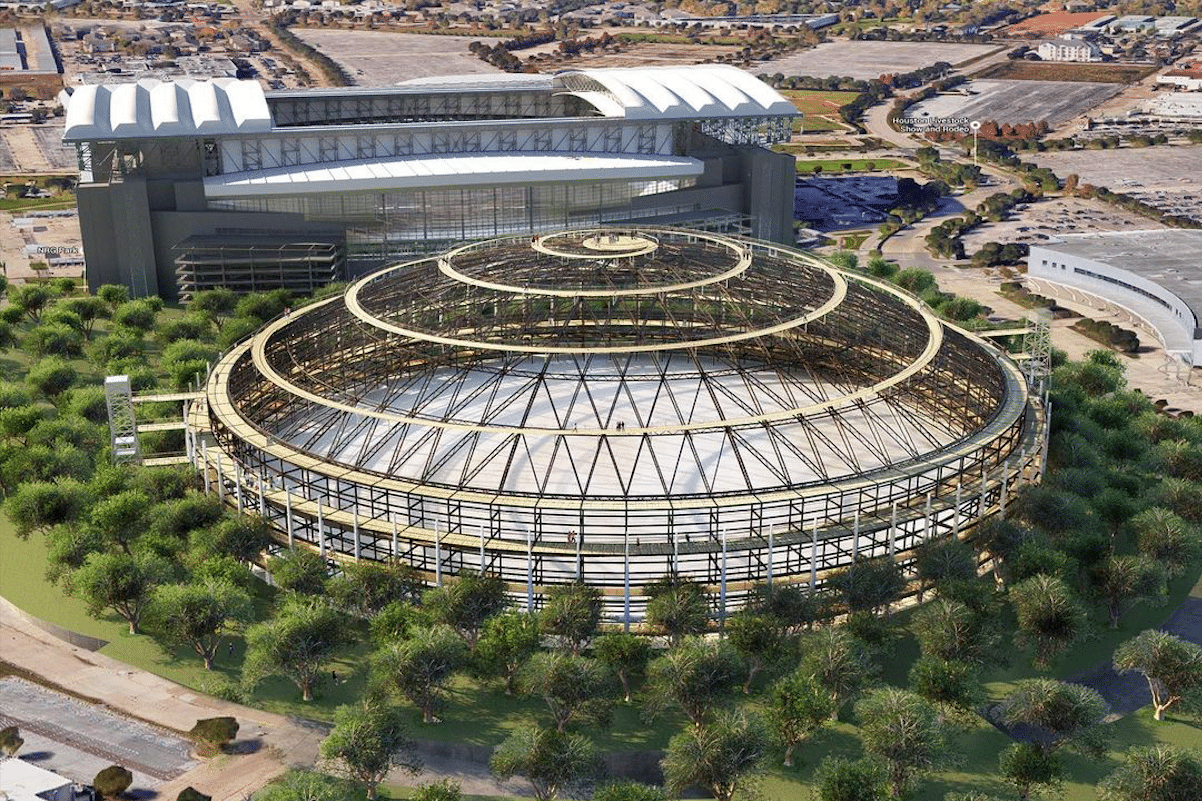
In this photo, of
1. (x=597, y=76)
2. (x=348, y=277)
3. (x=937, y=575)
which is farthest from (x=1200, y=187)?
(x=937, y=575)

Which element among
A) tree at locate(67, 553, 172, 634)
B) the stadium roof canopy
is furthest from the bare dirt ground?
tree at locate(67, 553, 172, 634)

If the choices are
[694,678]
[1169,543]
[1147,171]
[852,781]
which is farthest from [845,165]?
Result: [852,781]

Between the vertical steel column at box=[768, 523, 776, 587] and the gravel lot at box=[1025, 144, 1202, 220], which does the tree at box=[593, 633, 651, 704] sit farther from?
the gravel lot at box=[1025, 144, 1202, 220]

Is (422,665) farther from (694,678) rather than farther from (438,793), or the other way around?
(694,678)

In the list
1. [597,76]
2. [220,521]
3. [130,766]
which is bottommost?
[130,766]

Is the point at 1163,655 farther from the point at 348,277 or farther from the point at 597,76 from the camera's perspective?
the point at 597,76

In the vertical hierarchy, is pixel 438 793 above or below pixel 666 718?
above
